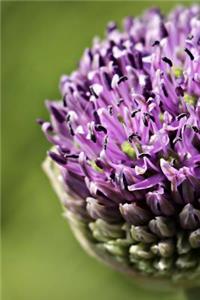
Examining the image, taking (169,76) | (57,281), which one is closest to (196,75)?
(169,76)

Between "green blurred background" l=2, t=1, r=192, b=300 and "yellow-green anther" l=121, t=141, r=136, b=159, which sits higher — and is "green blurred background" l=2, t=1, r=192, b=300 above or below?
above

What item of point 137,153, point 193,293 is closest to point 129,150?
point 137,153

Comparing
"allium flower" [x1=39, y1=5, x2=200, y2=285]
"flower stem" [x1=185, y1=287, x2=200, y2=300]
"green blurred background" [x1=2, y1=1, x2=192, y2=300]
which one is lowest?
"flower stem" [x1=185, y1=287, x2=200, y2=300]

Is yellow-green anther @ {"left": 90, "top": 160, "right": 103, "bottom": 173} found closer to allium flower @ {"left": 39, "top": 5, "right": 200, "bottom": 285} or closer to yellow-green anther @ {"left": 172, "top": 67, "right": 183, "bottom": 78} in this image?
allium flower @ {"left": 39, "top": 5, "right": 200, "bottom": 285}

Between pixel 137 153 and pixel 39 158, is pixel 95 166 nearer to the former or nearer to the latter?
pixel 137 153

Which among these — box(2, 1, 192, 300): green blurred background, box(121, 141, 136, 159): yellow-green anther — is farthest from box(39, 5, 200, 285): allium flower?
box(2, 1, 192, 300): green blurred background

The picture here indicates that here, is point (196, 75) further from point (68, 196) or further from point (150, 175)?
point (68, 196)
